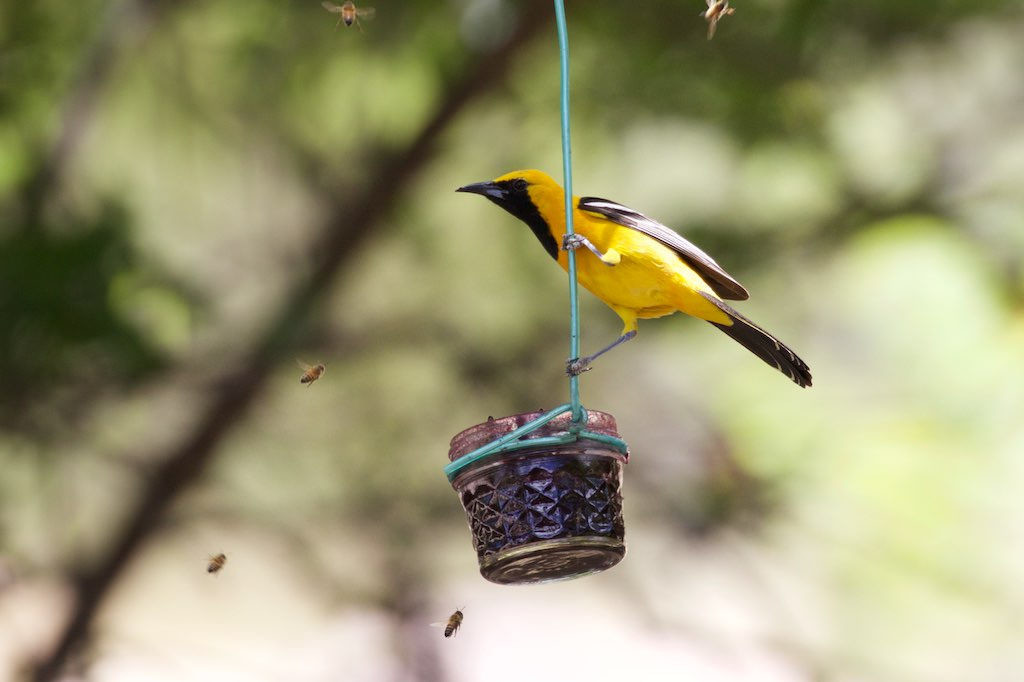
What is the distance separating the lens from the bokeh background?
4.22 meters

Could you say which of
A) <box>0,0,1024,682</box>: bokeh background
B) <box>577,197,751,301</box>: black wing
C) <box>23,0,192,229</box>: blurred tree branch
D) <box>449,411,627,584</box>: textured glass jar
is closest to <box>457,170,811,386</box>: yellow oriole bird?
<box>577,197,751,301</box>: black wing

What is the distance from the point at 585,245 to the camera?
2.41m

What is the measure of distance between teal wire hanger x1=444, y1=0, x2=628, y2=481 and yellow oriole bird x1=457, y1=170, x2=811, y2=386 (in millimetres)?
449

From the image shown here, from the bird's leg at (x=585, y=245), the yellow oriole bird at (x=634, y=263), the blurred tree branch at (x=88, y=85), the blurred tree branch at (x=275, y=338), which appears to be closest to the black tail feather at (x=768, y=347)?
the yellow oriole bird at (x=634, y=263)

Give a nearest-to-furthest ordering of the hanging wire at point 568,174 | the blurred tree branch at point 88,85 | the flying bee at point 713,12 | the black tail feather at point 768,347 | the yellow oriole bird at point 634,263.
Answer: the hanging wire at point 568,174
the flying bee at point 713,12
the black tail feather at point 768,347
the yellow oriole bird at point 634,263
the blurred tree branch at point 88,85

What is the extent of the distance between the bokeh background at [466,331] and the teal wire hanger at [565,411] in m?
2.28

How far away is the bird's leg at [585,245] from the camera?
2258 mm

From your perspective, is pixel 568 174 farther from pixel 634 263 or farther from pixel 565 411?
pixel 634 263

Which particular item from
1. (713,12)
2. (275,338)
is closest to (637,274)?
(713,12)

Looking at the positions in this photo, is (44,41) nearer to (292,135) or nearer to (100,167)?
(100,167)

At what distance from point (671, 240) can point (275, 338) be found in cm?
224

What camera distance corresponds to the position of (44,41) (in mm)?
4676

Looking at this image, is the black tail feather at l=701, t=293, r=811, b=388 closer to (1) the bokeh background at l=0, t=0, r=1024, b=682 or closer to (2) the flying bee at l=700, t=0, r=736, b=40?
(2) the flying bee at l=700, t=0, r=736, b=40

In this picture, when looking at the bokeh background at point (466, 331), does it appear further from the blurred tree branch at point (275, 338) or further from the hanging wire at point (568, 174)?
the hanging wire at point (568, 174)
